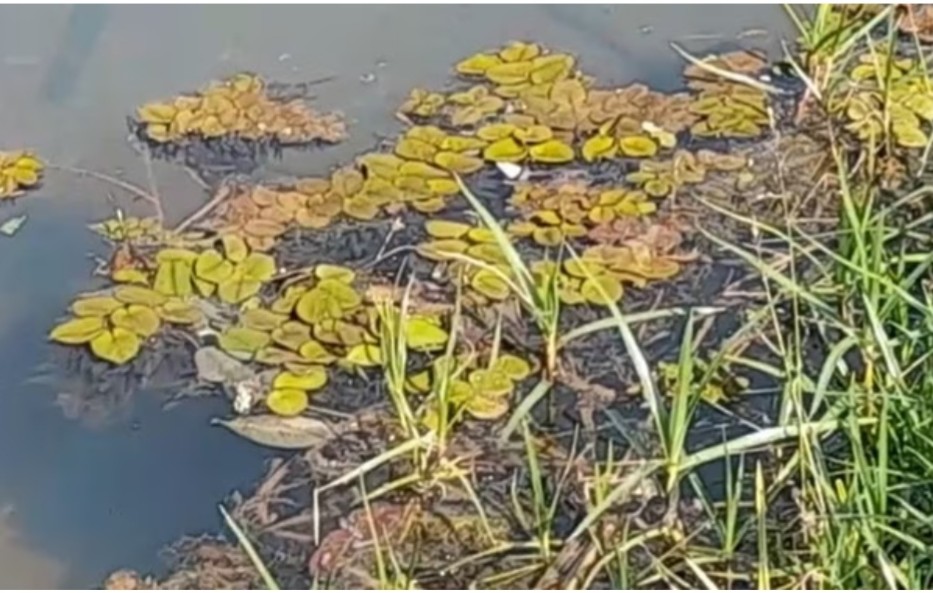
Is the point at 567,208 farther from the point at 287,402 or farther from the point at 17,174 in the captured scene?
the point at 17,174

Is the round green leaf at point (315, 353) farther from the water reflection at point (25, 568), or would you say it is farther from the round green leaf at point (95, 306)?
the water reflection at point (25, 568)

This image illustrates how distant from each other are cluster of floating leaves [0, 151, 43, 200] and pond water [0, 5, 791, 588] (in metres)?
0.02

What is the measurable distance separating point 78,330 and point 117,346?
7 centimetres

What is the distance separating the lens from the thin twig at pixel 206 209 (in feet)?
7.89

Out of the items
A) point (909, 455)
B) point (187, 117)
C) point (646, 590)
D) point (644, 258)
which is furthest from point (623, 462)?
point (187, 117)

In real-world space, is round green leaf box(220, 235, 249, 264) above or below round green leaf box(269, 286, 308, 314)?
above

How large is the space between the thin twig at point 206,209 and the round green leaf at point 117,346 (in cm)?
26

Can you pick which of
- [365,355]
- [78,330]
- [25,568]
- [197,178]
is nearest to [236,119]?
[197,178]

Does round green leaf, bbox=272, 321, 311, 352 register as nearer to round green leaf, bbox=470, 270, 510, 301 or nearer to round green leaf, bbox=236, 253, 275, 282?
round green leaf, bbox=236, 253, 275, 282

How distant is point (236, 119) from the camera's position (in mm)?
2639

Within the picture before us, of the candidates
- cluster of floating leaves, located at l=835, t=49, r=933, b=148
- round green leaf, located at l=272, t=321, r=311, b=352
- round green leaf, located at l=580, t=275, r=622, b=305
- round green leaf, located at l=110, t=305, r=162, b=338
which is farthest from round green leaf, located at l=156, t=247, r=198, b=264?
cluster of floating leaves, located at l=835, t=49, r=933, b=148

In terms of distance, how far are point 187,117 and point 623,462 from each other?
3.74ft

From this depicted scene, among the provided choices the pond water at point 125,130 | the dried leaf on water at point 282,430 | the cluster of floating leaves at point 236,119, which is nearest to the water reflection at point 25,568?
the pond water at point 125,130

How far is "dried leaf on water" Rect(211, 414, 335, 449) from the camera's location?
6.63ft
